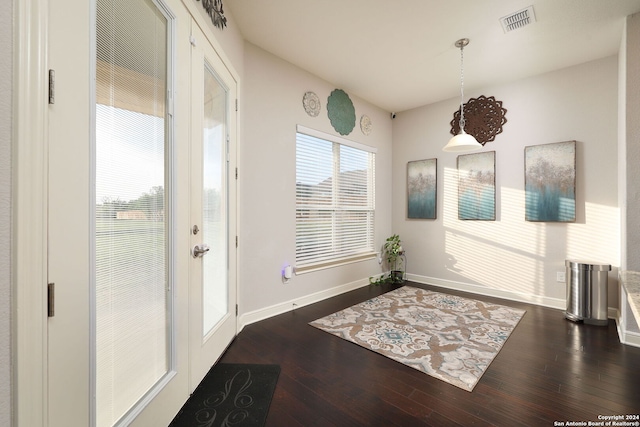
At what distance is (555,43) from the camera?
110 inches

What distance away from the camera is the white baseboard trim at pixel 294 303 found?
280 centimetres

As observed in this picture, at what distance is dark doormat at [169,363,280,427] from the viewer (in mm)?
1505

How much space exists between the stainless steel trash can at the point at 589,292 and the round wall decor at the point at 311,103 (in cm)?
341

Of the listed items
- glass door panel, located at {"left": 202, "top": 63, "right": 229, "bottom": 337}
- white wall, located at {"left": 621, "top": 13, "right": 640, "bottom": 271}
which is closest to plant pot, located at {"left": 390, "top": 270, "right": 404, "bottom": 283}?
white wall, located at {"left": 621, "top": 13, "right": 640, "bottom": 271}

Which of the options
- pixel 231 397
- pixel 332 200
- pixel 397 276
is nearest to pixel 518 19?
pixel 332 200

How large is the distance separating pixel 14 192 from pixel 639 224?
3894mm

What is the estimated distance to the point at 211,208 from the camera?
6.68 ft

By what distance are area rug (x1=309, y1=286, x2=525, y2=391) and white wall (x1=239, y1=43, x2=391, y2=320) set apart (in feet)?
1.97

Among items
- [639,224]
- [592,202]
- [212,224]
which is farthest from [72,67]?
[592,202]

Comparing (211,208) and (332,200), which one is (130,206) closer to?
(211,208)

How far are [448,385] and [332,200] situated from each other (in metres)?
2.51

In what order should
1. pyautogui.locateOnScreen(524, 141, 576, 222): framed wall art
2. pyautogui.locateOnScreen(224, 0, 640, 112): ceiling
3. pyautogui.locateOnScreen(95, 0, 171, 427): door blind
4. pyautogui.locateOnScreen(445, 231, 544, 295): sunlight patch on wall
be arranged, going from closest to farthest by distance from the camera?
1. pyautogui.locateOnScreen(95, 0, 171, 427): door blind
2. pyautogui.locateOnScreen(224, 0, 640, 112): ceiling
3. pyautogui.locateOnScreen(524, 141, 576, 222): framed wall art
4. pyautogui.locateOnScreen(445, 231, 544, 295): sunlight patch on wall

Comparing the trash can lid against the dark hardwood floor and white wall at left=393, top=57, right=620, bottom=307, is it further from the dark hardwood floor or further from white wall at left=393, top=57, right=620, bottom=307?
the dark hardwood floor


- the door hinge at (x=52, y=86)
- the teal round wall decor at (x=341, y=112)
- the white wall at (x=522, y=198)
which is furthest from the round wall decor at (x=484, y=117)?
the door hinge at (x=52, y=86)
